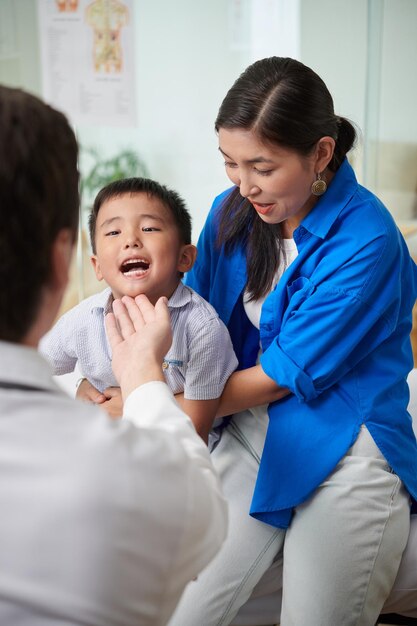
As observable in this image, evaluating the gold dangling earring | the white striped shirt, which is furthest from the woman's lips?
the white striped shirt

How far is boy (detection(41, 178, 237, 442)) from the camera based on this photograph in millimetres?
1592

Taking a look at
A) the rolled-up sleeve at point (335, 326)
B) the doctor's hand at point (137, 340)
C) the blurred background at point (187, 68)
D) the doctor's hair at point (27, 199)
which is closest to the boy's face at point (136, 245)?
the doctor's hand at point (137, 340)

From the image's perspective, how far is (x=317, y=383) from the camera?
5.18ft

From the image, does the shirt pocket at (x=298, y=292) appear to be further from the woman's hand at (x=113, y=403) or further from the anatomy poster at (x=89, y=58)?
the anatomy poster at (x=89, y=58)

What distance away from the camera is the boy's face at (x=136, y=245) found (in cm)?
158

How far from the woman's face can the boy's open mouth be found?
259 mm

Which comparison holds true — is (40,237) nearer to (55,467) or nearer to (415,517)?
(55,467)

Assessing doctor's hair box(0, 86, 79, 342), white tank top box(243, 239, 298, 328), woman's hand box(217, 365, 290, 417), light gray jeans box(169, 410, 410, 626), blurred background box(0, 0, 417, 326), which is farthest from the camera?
blurred background box(0, 0, 417, 326)

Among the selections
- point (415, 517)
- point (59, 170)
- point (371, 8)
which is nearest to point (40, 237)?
point (59, 170)

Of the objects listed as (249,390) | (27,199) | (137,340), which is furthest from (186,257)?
(27,199)

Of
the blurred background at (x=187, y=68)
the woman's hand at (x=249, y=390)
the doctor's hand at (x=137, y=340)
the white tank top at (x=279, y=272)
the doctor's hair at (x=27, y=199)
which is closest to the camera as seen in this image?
the doctor's hair at (x=27, y=199)

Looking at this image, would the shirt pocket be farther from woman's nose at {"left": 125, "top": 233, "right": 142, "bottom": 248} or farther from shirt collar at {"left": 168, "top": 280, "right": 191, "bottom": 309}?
woman's nose at {"left": 125, "top": 233, "right": 142, "bottom": 248}

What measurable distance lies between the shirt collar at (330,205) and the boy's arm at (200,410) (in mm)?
423

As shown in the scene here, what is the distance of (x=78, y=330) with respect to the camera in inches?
65.6
